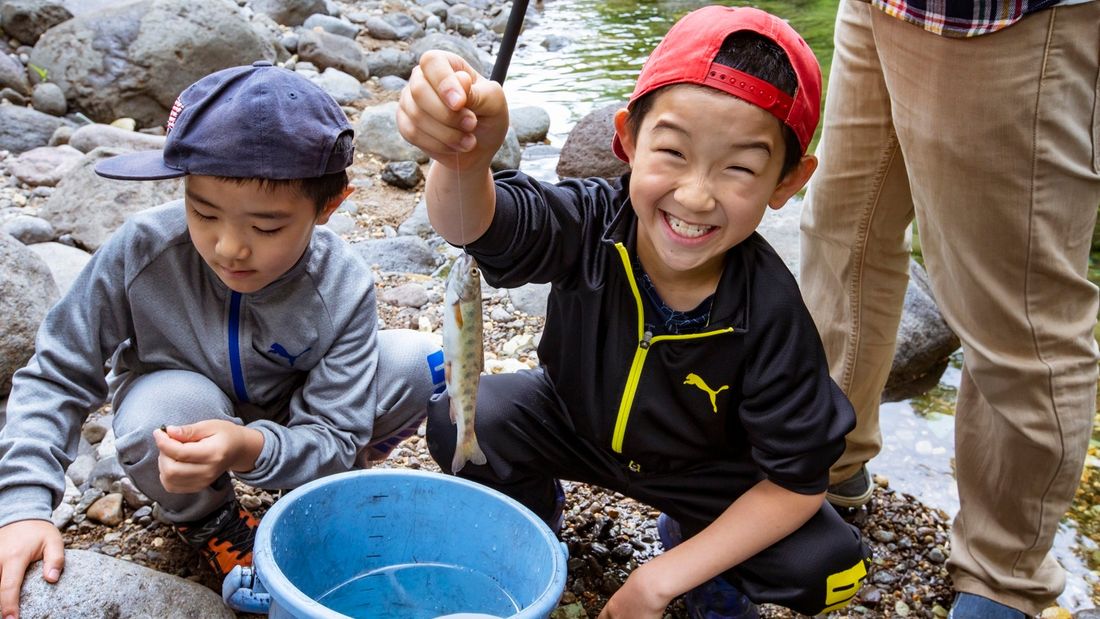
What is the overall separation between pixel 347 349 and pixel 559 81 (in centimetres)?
813

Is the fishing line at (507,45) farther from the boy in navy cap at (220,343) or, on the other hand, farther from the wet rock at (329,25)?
the wet rock at (329,25)

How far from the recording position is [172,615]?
223 cm

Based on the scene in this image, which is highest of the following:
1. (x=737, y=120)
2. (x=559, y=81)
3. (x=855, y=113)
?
(x=737, y=120)

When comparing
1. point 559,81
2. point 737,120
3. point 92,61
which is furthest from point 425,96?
point 559,81

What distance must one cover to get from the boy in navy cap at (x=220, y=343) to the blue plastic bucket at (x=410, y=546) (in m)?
0.29

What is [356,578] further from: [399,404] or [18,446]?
[18,446]

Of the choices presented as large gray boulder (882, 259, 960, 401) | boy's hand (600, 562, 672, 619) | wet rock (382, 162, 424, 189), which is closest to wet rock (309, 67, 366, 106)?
wet rock (382, 162, 424, 189)

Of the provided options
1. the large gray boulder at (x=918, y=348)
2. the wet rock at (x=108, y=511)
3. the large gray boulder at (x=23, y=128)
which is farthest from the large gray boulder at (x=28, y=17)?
the large gray boulder at (x=918, y=348)

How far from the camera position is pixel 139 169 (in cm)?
239

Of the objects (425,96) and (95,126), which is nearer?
(425,96)

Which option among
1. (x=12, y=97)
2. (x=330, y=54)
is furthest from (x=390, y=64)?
(x=12, y=97)

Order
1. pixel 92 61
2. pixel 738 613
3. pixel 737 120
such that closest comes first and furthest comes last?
pixel 737 120
pixel 738 613
pixel 92 61

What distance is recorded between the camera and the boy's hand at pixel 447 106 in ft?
5.59

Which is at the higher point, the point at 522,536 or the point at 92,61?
the point at 522,536
